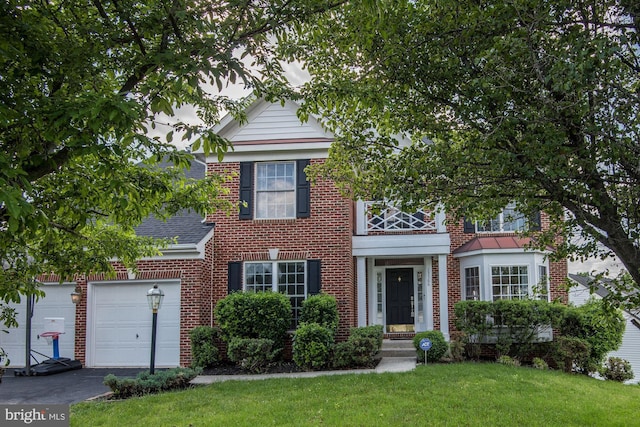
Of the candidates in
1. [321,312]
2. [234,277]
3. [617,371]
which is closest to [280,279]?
[234,277]

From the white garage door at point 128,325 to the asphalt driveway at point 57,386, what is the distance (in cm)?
41

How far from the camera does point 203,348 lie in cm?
1177

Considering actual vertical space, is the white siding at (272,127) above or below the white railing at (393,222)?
above

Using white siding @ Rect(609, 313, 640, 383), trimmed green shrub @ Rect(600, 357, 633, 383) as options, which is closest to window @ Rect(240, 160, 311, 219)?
trimmed green shrub @ Rect(600, 357, 633, 383)

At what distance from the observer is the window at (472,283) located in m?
14.1

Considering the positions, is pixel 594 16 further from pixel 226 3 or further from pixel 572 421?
pixel 572 421

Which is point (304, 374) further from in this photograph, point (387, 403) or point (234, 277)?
point (234, 277)

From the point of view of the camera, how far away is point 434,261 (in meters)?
14.6

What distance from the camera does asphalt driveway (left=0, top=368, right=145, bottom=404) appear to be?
364 inches

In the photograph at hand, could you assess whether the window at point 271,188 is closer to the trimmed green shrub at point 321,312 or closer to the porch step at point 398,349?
the trimmed green shrub at point 321,312

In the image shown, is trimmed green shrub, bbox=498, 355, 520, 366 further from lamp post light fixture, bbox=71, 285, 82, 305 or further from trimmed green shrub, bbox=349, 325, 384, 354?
lamp post light fixture, bbox=71, 285, 82, 305

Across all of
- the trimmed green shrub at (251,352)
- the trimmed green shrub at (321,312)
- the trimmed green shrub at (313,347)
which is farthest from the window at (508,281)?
the trimmed green shrub at (251,352)

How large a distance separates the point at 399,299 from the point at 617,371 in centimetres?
573

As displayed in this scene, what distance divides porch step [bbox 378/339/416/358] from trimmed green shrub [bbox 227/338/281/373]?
3163mm
